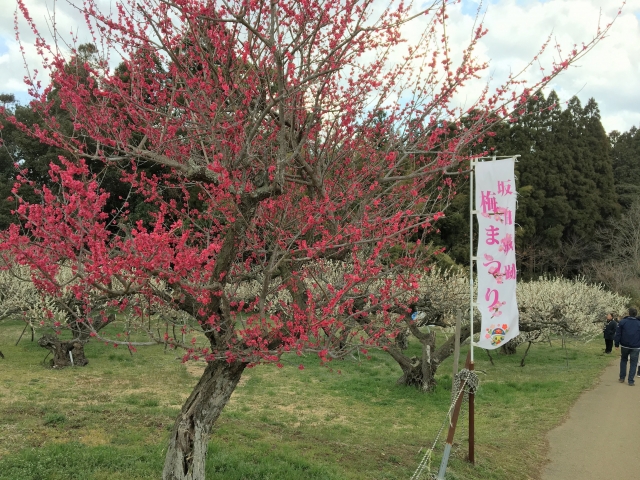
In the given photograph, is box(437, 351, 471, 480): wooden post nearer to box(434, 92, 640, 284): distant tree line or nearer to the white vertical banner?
the white vertical banner

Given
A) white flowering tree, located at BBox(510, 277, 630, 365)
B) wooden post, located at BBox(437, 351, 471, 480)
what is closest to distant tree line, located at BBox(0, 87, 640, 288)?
white flowering tree, located at BBox(510, 277, 630, 365)

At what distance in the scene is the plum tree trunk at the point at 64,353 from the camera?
1081 centimetres

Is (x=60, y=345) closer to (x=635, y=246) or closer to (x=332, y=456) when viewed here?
(x=332, y=456)

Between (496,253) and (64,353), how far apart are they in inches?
399

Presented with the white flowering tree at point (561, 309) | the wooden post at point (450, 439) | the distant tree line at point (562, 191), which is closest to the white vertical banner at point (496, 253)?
the wooden post at point (450, 439)

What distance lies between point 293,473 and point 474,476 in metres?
2.04

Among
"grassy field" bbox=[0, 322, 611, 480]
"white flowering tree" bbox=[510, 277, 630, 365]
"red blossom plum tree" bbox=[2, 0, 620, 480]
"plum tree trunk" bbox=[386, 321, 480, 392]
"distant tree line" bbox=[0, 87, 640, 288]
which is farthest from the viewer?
"distant tree line" bbox=[0, 87, 640, 288]

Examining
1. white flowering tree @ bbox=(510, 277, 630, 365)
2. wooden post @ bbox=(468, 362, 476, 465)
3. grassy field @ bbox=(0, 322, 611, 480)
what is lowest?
grassy field @ bbox=(0, 322, 611, 480)

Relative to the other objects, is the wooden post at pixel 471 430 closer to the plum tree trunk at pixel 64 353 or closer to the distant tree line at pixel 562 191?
the plum tree trunk at pixel 64 353

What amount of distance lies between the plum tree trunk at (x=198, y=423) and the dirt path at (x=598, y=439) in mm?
3996

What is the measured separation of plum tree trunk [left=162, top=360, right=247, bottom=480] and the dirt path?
4.00 metres

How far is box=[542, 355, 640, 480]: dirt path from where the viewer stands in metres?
5.63

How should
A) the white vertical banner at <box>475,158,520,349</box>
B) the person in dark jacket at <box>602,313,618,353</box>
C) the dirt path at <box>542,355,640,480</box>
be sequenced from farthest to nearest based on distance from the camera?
the person in dark jacket at <box>602,313,618,353</box>, the dirt path at <box>542,355,640,480</box>, the white vertical banner at <box>475,158,520,349</box>

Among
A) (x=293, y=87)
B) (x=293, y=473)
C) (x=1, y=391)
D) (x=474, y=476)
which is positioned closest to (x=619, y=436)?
(x=474, y=476)
